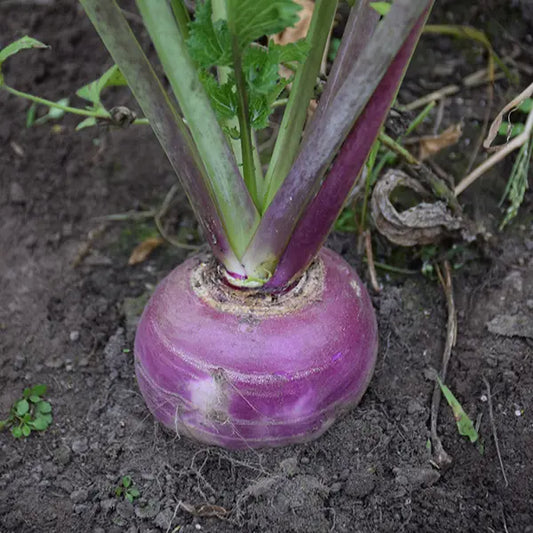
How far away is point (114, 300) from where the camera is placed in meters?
1.88

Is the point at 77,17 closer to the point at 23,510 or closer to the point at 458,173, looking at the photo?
the point at 458,173

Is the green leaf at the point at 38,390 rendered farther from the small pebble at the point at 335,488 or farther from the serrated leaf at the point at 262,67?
the serrated leaf at the point at 262,67

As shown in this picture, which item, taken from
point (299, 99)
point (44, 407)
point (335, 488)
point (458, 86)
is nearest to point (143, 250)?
point (44, 407)

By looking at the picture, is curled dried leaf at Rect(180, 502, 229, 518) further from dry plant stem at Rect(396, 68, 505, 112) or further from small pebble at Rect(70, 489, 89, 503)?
dry plant stem at Rect(396, 68, 505, 112)

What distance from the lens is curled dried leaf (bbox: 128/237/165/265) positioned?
1989mm

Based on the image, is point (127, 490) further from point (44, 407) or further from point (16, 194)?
point (16, 194)

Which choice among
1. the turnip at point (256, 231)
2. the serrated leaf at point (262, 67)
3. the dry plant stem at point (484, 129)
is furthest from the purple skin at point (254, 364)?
the dry plant stem at point (484, 129)

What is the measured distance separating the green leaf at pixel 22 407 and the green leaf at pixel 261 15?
3.19ft

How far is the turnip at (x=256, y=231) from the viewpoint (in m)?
1.21

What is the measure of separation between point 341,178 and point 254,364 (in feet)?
1.24

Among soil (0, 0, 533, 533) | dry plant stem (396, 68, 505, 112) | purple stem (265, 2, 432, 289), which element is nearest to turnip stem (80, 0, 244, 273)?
purple stem (265, 2, 432, 289)

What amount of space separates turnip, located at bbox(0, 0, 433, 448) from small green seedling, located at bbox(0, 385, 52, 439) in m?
0.28

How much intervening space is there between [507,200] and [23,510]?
1461mm

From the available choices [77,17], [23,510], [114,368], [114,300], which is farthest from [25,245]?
[77,17]
